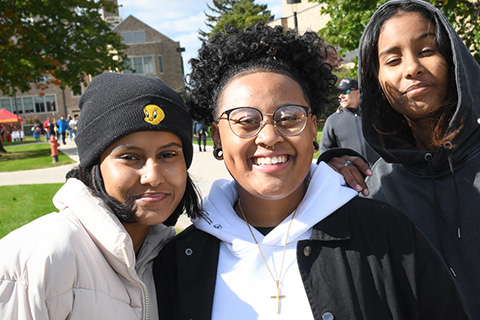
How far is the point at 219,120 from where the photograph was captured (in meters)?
2.32

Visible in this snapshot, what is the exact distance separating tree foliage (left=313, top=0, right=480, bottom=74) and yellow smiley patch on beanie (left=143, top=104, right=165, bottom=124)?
8135 millimetres

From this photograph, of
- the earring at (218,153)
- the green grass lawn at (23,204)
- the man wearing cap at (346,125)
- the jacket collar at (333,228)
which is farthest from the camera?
the green grass lawn at (23,204)

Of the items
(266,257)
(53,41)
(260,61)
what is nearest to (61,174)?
(53,41)

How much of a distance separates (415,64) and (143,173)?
1450mm

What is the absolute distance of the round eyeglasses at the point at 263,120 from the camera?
84.9 inches

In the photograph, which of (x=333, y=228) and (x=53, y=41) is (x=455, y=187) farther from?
(x=53, y=41)

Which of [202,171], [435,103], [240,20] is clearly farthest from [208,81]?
[240,20]

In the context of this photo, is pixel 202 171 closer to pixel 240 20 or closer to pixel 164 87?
pixel 164 87

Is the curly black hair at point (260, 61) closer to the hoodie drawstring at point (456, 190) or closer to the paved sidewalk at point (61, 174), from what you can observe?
the hoodie drawstring at point (456, 190)

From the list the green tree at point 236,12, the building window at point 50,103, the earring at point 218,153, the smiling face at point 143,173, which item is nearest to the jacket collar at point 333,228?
the earring at point 218,153

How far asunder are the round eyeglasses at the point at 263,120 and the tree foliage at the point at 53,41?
16.6 m

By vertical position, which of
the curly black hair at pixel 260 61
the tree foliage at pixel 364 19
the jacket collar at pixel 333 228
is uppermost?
the tree foliage at pixel 364 19

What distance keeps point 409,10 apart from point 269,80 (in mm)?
876

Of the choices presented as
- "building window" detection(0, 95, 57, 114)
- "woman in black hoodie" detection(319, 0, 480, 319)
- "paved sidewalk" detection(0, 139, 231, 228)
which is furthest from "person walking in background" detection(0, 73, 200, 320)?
"building window" detection(0, 95, 57, 114)
